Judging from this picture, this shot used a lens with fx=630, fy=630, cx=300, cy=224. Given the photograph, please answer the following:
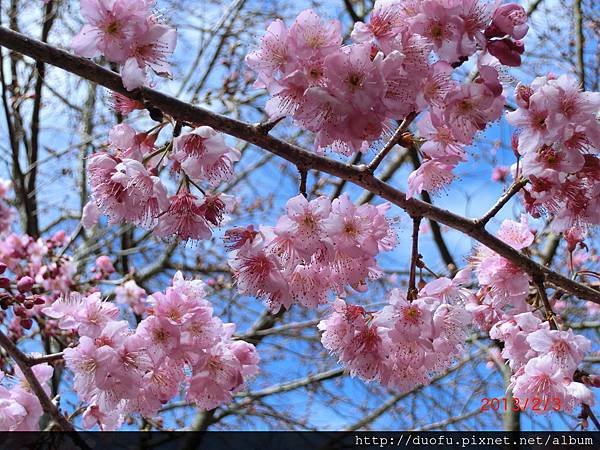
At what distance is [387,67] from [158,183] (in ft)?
2.10

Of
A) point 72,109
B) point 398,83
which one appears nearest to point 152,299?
point 398,83

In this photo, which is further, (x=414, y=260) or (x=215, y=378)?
(x=215, y=378)

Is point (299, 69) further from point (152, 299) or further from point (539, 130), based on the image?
point (152, 299)

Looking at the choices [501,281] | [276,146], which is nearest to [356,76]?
[276,146]

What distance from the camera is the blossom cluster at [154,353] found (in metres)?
1.86

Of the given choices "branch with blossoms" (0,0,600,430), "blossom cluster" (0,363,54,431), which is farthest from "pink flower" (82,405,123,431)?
"branch with blossoms" (0,0,600,430)

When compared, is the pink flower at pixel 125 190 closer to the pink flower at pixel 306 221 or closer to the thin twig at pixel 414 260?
the pink flower at pixel 306 221

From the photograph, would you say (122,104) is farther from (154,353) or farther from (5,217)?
(5,217)

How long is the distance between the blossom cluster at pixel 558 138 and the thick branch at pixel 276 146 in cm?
21

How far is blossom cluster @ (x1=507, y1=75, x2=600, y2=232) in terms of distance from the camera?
66.0 inches

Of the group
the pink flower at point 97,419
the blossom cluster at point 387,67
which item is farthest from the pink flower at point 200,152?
the pink flower at point 97,419

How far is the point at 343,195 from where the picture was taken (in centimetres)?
Result: 173

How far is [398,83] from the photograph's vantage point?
1484mm

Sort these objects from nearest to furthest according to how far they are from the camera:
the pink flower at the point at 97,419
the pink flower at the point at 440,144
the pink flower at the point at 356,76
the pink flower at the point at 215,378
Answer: the pink flower at the point at 356,76 → the pink flower at the point at 440,144 → the pink flower at the point at 215,378 → the pink flower at the point at 97,419
